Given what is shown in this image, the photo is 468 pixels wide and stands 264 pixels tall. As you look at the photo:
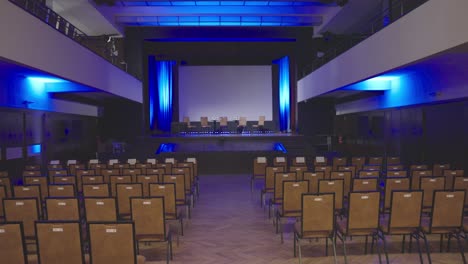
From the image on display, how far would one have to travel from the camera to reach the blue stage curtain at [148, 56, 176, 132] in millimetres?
20625

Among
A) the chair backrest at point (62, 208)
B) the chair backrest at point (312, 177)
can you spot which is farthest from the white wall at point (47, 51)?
the chair backrest at point (312, 177)

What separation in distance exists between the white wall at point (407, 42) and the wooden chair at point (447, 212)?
8.15 feet

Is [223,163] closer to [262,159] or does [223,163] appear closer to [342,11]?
[262,159]

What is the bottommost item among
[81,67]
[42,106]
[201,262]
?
[201,262]

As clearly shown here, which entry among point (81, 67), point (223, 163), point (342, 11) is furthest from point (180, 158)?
point (342, 11)

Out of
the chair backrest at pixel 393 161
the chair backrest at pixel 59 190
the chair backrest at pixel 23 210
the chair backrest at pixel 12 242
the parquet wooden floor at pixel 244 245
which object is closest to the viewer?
the chair backrest at pixel 12 242

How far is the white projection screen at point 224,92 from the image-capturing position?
22.2m

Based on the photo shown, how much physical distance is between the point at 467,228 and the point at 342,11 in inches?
477

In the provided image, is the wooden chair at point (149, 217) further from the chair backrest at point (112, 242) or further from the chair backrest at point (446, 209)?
the chair backrest at point (446, 209)

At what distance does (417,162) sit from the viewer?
11.8 metres


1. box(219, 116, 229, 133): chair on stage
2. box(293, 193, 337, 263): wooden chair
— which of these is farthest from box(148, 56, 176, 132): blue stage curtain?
box(293, 193, 337, 263): wooden chair

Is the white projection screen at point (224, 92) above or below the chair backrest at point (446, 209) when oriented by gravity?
above

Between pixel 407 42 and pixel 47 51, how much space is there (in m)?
7.83

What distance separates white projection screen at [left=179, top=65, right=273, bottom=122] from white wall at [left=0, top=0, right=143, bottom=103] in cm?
812
